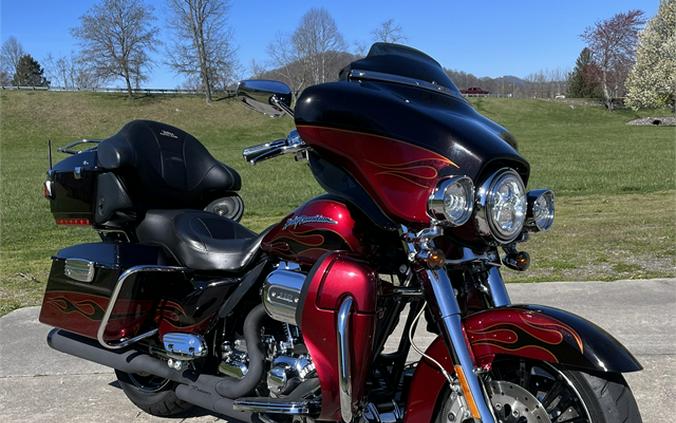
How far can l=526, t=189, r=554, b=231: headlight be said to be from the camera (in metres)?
2.47

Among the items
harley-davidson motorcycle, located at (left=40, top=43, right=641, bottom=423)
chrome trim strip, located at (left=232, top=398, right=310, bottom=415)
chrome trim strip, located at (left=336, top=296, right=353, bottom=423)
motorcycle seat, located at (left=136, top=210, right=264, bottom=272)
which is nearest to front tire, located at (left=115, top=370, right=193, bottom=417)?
harley-davidson motorcycle, located at (left=40, top=43, right=641, bottom=423)

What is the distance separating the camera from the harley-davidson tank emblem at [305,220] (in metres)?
2.63

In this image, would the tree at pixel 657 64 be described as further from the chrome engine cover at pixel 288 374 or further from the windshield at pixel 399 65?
the chrome engine cover at pixel 288 374

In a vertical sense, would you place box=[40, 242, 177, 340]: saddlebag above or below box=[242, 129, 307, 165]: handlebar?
below

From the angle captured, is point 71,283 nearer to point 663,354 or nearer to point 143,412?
point 143,412

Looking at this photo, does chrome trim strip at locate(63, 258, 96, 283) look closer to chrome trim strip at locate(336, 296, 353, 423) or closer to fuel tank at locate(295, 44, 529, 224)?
fuel tank at locate(295, 44, 529, 224)

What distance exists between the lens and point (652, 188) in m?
14.5

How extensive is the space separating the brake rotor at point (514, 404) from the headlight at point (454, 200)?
625 millimetres

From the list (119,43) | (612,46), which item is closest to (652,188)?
(119,43)

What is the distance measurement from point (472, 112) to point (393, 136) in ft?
1.66

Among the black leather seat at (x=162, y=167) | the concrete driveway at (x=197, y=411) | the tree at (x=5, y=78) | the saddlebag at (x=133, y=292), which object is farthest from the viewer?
the tree at (x=5, y=78)

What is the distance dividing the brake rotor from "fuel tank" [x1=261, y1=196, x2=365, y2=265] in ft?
2.41

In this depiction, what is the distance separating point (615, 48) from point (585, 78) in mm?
5331

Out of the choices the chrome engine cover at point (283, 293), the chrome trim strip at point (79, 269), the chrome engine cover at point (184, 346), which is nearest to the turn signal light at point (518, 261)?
the chrome engine cover at point (283, 293)
